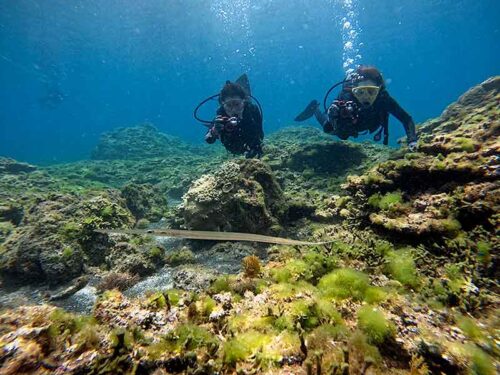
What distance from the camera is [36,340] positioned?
2289 millimetres

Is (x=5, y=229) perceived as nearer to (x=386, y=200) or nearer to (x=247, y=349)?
(x=247, y=349)

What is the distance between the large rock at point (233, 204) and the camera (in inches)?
257

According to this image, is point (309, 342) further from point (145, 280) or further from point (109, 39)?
point (109, 39)

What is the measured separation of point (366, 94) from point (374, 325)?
7.99m

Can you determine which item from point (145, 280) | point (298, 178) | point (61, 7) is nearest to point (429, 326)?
point (145, 280)

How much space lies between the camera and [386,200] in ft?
17.2

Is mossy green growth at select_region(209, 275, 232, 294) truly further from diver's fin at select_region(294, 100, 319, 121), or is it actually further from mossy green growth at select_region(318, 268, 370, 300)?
diver's fin at select_region(294, 100, 319, 121)

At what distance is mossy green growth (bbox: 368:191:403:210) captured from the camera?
5.12 meters

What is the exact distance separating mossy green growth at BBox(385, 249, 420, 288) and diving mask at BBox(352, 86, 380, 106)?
6236mm

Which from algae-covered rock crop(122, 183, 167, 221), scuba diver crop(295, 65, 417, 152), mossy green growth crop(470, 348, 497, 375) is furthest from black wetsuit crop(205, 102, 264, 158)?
mossy green growth crop(470, 348, 497, 375)

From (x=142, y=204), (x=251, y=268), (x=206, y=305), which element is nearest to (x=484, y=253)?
(x=251, y=268)

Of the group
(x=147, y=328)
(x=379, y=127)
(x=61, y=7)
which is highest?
(x=61, y=7)

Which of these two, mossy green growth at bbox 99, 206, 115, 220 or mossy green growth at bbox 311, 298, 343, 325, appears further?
mossy green growth at bbox 99, 206, 115, 220

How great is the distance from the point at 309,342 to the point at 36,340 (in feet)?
7.89
